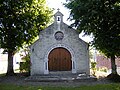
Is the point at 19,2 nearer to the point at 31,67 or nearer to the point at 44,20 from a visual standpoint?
the point at 44,20

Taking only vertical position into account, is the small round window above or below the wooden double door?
above

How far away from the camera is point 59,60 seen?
26453 millimetres

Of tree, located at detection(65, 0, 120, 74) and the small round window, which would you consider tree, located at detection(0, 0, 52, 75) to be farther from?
tree, located at detection(65, 0, 120, 74)

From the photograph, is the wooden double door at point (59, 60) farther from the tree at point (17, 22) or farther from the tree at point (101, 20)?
the tree at point (101, 20)

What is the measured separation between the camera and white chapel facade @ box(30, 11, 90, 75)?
85.6ft

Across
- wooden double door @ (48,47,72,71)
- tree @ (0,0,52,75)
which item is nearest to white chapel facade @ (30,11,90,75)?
wooden double door @ (48,47,72,71)

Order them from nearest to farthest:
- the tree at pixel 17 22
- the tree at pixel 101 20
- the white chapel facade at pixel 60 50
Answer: the tree at pixel 101 20, the white chapel facade at pixel 60 50, the tree at pixel 17 22

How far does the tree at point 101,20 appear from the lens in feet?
68.8

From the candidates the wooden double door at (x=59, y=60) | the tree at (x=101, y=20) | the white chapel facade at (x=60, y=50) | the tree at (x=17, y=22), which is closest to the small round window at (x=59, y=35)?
the white chapel facade at (x=60, y=50)

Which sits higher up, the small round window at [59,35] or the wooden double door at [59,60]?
the small round window at [59,35]

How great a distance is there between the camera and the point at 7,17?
27.2 m

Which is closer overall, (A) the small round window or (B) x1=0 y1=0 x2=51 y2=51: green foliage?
(A) the small round window

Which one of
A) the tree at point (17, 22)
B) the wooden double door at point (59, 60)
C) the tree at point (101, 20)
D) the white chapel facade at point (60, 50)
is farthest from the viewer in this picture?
the tree at point (17, 22)

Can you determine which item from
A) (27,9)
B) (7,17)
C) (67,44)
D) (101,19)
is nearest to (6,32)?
(7,17)
